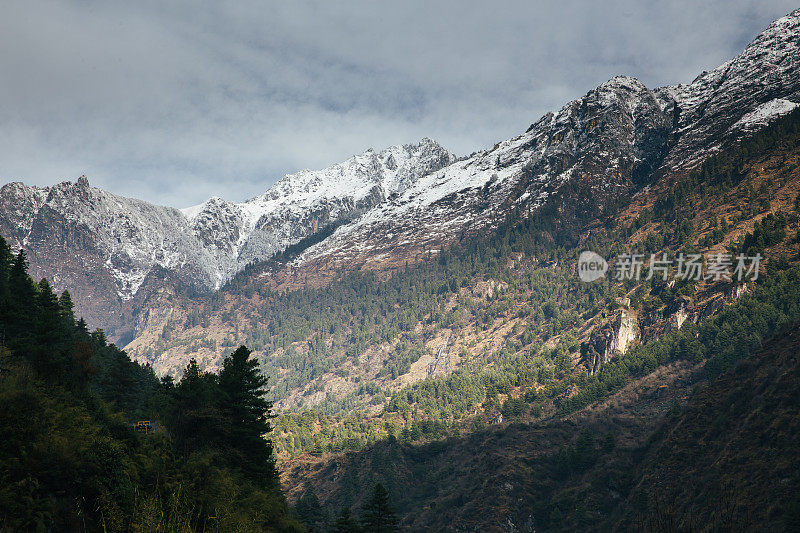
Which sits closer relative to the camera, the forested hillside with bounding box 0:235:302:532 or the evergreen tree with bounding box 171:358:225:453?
the forested hillside with bounding box 0:235:302:532

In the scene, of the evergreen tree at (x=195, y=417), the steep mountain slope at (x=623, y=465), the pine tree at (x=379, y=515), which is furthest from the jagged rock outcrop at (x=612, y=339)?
the evergreen tree at (x=195, y=417)

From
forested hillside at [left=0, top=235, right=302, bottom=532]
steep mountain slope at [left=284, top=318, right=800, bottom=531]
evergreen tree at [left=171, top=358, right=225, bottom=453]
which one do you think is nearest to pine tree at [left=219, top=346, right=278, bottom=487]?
forested hillside at [left=0, top=235, right=302, bottom=532]

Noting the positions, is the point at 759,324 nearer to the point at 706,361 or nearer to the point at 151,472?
the point at 706,361

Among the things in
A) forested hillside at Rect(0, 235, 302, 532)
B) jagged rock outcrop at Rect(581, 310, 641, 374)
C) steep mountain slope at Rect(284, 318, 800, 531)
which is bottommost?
steep mountain slope at Rect(284, 318, 800, 531)

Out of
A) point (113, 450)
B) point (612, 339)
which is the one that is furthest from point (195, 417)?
point (612, 339)

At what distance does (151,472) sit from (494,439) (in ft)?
391

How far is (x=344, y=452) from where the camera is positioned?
525 feet

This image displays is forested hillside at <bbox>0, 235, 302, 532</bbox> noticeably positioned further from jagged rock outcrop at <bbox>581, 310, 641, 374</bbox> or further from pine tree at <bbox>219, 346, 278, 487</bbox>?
jagged rock outcrop at <bbox>581, 310, 641, 374</bbox>

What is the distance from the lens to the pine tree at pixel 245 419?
143ft

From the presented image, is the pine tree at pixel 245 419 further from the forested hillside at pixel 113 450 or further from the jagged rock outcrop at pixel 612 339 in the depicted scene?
the jagged rock outcrop at pixel 612 339

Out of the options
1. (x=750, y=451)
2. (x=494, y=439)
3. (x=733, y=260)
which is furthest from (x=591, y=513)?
(x=733, y=260)

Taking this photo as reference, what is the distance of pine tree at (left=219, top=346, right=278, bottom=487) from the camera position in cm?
4350

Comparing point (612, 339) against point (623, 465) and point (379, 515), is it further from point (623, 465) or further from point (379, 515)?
point (379, 515)

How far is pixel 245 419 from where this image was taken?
44.6m
